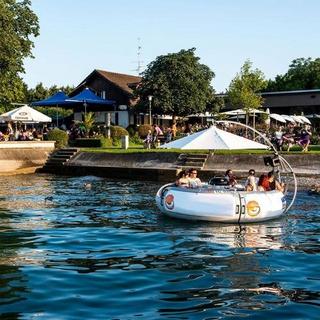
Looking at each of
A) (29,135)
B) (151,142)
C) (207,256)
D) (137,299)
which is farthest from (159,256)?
(29,135)

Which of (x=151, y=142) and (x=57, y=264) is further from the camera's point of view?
(x=151, y=142)

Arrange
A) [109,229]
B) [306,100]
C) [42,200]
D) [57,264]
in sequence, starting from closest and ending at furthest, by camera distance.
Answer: [57,264], [109,229], [42,200], [306,100]

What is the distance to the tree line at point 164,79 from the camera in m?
43.8

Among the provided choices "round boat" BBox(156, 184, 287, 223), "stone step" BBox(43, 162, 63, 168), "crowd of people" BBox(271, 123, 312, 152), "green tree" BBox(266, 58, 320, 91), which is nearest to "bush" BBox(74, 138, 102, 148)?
"stone step" BBox(43, 162, 63, 168)

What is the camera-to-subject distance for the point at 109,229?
16.7 m

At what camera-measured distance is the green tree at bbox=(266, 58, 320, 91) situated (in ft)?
280

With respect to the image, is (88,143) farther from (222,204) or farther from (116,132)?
(222,204)

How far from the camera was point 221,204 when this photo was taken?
1719 centimetres

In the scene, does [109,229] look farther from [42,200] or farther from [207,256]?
[42,200]

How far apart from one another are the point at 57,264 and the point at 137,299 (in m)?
3.18

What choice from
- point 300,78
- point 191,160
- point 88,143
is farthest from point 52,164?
point 300,78

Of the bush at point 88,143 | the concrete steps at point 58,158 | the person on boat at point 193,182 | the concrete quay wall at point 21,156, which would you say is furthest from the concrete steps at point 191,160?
the person on boat at point 193,182

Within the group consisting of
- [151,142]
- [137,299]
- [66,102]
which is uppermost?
[66,102]

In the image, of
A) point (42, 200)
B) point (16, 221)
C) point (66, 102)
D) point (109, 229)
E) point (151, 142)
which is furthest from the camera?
point (66, 102)
